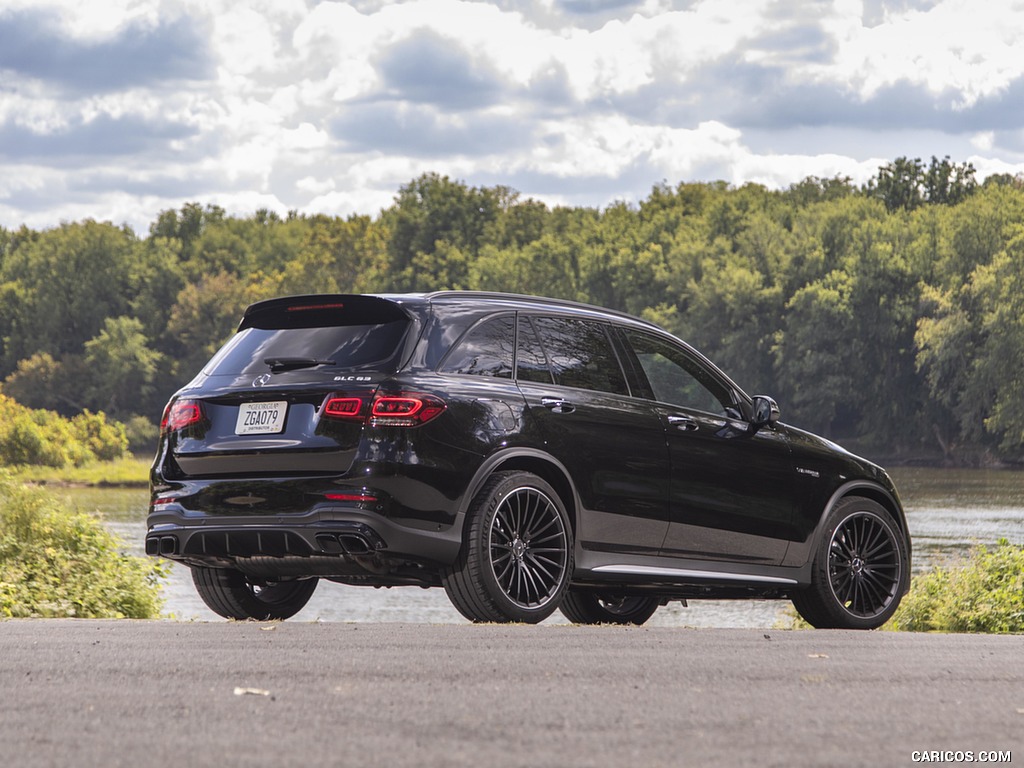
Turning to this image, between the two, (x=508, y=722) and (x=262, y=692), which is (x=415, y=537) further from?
(x=508, y=722)

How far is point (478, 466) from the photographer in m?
8.04

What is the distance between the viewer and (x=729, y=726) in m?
5.18

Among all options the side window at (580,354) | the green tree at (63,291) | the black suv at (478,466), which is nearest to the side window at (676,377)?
the black suv at (478,466)

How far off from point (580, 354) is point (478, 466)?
1.19 meters

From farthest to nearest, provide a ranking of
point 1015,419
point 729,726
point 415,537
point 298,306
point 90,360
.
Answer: point 90,360 → point 1015,419 → point 298,306 → point 415,537 → point 729,726

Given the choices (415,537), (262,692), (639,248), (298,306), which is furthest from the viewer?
(639,248)

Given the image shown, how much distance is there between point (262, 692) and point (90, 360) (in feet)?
373

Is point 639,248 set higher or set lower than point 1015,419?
higher

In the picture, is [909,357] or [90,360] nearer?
[909,357]

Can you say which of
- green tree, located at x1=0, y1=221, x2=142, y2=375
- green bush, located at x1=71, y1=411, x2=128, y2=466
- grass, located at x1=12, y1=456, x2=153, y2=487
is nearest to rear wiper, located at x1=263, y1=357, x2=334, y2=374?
grass, located at x1=12, y1=456, x2=153, y2=487

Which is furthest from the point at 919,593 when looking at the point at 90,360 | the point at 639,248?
the point at 90,360

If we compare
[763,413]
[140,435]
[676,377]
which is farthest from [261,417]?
[140,435]

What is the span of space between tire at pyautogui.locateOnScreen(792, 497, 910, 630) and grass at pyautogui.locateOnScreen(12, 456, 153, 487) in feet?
240

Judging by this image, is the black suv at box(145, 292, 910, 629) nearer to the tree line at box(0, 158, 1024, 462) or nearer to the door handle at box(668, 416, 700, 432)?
the door handle at box(668, 416, 700, 432)
